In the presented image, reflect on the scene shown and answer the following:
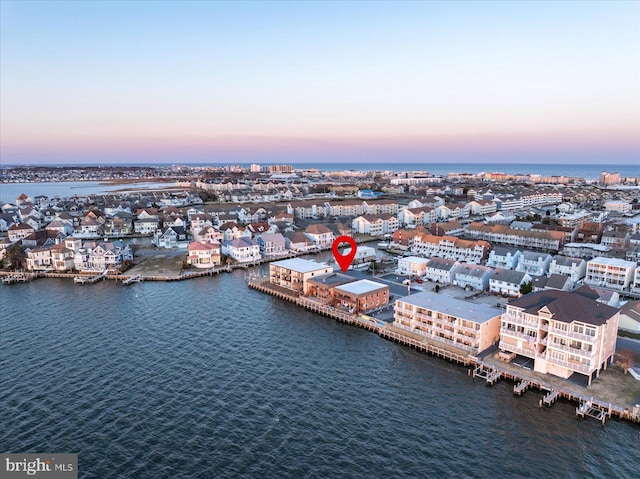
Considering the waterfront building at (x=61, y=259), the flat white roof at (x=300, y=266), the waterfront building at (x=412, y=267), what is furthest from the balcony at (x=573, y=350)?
the waterfront building at (x=61, y=259)

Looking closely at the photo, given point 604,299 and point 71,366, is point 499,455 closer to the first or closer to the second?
point 604,299

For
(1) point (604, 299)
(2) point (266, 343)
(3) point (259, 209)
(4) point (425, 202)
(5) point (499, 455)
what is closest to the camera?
(5) point (499, 455)

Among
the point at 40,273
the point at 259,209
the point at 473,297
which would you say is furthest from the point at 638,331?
the point at 259,209

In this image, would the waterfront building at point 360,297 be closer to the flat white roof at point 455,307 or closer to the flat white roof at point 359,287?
the flat white roof at point 359,287

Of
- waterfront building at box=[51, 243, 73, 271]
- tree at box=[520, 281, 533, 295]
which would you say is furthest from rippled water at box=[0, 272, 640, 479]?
waterfront building at box=[51, 243, 73, 271]

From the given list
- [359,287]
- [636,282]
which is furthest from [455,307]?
[636,282]

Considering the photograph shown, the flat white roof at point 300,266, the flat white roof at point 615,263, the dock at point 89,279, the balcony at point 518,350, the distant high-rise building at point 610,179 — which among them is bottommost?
the dock at point 89,279
